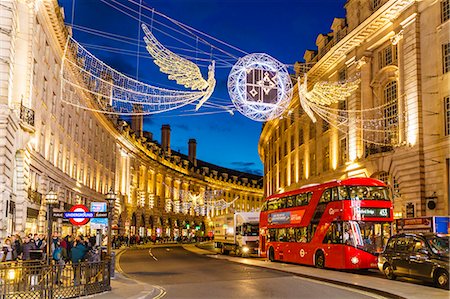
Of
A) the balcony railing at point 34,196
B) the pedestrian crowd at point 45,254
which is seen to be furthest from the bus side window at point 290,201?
the balcony railing at point 34,196

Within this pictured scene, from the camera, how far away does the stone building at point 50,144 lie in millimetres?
27781

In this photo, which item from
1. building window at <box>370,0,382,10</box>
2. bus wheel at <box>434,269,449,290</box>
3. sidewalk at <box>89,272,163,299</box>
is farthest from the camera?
building window at <box>370,0,382,10</box>

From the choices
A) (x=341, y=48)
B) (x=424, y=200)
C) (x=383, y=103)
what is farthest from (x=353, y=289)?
(x=341, y=48)

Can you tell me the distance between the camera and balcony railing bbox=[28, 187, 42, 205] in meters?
35.2

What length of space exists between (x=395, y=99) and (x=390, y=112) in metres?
1.05

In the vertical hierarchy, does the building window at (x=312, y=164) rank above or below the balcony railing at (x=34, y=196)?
above

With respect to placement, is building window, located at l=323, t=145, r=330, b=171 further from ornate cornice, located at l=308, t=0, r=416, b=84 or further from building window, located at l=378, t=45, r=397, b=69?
building window, located at l=378, t=45, r=397, b=69

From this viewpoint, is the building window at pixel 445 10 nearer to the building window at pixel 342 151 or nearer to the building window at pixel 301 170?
the building window at pixel 342 151

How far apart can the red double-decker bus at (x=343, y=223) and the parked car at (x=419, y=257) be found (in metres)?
3.73

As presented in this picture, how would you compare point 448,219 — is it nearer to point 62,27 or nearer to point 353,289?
point 353,289

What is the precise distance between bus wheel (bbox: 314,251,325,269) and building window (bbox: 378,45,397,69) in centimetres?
1619

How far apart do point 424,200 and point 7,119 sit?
2384cm

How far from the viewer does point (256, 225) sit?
4406 centimetres

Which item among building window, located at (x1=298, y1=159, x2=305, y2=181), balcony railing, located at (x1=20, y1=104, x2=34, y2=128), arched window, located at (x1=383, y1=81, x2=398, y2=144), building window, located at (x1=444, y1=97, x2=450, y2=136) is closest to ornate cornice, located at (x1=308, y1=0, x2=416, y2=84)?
arched window, located at (x1=383, y1=81, x2=398, y2=144)
